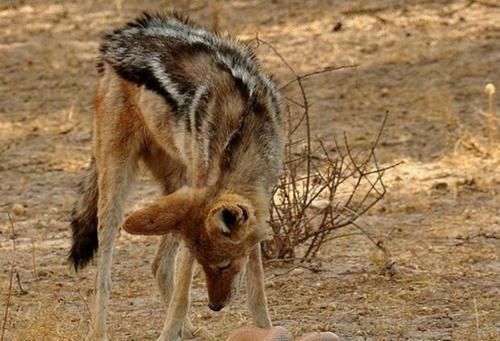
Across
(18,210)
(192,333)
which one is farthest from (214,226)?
(18,210)

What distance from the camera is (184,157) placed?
7.34 metres

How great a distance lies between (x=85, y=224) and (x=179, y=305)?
113 cm

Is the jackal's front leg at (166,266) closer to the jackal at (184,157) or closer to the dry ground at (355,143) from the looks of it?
the jackal at (184,157)

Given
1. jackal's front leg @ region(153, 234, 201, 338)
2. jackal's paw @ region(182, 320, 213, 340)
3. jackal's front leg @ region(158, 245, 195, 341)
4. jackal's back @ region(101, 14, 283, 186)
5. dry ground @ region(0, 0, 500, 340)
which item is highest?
jackal's back @ region(101, 14, 283, 186)

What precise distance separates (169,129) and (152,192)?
343 centimetres

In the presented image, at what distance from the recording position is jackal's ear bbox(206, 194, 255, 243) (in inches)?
248

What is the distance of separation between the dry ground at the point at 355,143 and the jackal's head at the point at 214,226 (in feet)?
2.80

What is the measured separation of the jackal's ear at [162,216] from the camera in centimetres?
639

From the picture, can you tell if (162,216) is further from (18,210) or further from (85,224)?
(18,210)

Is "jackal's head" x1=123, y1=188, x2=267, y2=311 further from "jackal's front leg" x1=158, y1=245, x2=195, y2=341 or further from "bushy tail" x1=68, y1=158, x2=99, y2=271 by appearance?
"bushy tail" x1=68, y1=158, x2=99, y2=271

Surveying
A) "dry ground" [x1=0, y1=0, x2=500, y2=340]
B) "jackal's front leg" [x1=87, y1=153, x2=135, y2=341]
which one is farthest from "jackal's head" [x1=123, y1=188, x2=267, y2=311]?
"jackal's front leg" [x1=87, y1=153, x2=135, y2=341]

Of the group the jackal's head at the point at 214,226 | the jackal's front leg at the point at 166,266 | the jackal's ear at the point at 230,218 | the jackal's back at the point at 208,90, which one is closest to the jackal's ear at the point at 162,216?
the jackal's head at the point at 214,226

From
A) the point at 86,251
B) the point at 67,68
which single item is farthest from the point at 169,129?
the point at 67,68

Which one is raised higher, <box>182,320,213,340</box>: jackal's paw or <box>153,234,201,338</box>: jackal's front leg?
<box>153,234,201,338</box>: jackal's front leg
